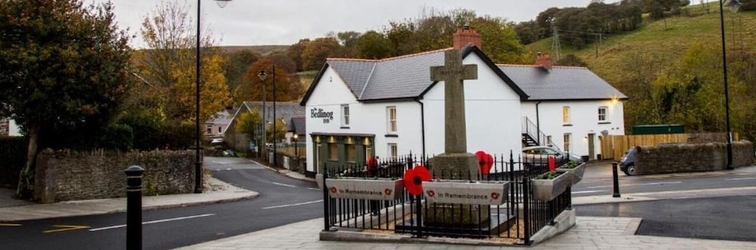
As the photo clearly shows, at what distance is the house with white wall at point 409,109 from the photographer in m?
31.6

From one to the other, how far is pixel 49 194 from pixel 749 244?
1903 cm

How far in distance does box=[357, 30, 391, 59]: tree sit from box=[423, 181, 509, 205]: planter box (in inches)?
2347

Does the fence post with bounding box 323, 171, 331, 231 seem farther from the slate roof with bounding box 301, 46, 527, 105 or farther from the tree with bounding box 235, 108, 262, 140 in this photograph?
the tree with bounding box 235, 108, 262, 140

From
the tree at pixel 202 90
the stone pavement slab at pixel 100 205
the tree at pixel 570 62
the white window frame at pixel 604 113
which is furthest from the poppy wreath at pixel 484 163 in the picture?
the tree at pixel 570 62

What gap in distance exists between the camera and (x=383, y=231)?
10.2 m

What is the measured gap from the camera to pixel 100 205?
18.7 metres

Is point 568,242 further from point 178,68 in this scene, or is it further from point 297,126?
point 297,126

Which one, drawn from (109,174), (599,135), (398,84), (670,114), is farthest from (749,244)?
(670,114)

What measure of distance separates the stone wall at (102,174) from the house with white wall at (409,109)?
12.3 metres

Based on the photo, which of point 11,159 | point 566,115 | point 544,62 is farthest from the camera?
point 544,62

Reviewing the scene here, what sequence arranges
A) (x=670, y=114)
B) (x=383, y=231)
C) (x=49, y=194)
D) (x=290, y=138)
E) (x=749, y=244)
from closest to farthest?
(x=749, y=244) < (x=383, y=231) < (x=49, y=194) < (x=670, y=114) < (x=290, y=138)

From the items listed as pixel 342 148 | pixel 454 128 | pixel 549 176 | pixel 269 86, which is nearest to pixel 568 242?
pixel 549 176

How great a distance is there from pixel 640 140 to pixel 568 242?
33.8m

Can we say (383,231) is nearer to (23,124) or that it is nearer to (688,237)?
(688,237)
